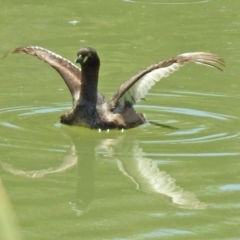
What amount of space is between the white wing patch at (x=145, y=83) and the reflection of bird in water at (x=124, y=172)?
2.00 ft

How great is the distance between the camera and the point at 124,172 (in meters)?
7.14

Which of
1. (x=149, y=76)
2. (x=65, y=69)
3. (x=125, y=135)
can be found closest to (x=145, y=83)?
(x=149, y=76)

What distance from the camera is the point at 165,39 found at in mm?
13109

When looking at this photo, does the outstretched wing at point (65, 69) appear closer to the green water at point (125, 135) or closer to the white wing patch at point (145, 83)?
the green water at point (125, 135)

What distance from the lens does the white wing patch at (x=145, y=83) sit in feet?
27.6

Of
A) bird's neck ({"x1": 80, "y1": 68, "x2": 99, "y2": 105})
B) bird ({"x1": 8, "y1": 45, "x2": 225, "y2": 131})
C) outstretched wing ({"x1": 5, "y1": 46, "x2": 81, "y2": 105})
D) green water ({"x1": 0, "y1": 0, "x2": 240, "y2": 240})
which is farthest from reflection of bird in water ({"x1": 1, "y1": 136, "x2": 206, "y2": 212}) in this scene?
outstretched wing ({"x1": 5, "y1": 46, "x2": 81, "y2": 105})

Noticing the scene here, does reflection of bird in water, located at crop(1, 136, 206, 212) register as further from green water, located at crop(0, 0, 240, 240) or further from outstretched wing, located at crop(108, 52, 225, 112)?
outstretched wing, located at crop(108, 52, 225, 112)

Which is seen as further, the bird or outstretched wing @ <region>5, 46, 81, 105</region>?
outstretched wing @ <region>5, 46, 81, 105</region>

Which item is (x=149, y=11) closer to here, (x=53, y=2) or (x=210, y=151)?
(x=53, y=2)

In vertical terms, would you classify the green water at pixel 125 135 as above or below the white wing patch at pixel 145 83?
below

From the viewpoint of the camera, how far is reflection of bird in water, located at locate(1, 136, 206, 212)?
625cm

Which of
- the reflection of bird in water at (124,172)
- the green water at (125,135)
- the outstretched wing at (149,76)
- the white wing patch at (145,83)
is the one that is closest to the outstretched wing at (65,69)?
the green water at (125,135)

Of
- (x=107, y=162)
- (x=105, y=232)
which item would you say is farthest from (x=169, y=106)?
(x=105, y=232)

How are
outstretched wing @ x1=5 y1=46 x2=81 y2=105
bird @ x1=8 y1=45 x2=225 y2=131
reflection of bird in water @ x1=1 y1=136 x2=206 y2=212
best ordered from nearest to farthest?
reflection of bird in water @ x1=1 y1=136 x2=206 y2=212 → bird @ x1=8 y1=45 x2=225 y2=131 → outstretched wing @ x1=5 y1=46 x2=81 y2=105
